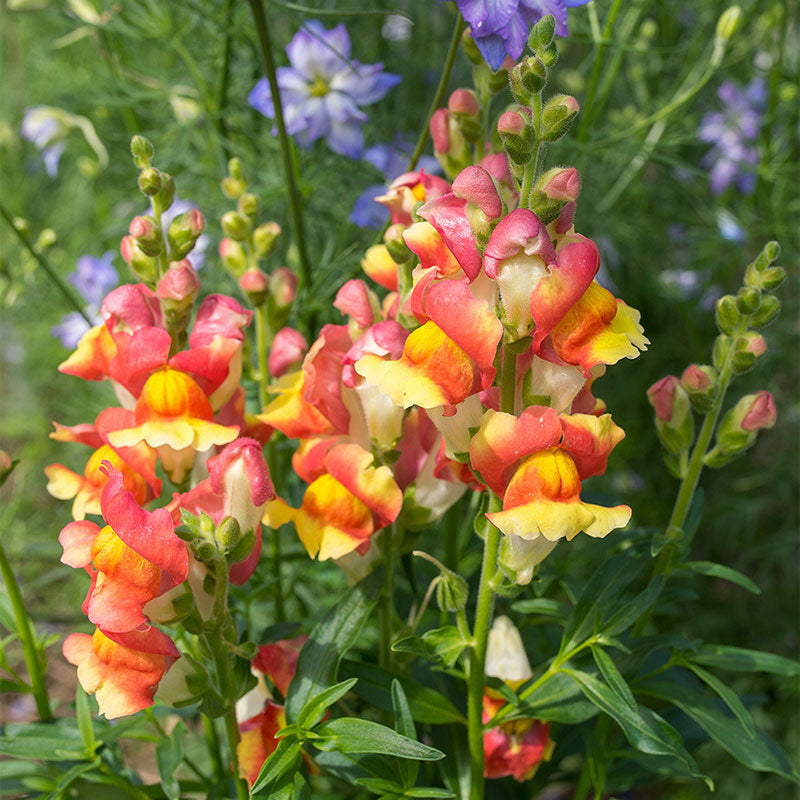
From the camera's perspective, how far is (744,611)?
1.73m

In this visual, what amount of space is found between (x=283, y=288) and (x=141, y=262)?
168 millimetres

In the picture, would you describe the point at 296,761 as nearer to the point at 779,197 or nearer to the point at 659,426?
the point at 659,426

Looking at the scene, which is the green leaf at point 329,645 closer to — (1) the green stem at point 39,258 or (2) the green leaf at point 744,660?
(2) the green leaf at point 744,660

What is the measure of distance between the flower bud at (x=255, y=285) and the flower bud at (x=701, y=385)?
40cm

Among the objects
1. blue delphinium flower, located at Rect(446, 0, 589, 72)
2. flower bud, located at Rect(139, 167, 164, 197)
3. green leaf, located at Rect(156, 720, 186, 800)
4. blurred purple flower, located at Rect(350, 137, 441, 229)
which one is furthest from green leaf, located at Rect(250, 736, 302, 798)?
blurred purple flower, located at Rect(350, 137, 441, 229)

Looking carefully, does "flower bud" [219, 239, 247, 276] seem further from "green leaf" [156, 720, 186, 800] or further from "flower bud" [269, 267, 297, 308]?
"green leaf" [156, 720, 186, 800]

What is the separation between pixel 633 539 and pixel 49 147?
1198mm

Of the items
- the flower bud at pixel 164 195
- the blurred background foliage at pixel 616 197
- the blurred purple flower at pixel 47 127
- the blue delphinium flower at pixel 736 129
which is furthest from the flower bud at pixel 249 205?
the blue delphinium flower at pixel 736 129

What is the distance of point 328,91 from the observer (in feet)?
4.13

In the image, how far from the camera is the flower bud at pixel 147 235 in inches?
29.3

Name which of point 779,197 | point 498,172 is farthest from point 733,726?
point 779,197

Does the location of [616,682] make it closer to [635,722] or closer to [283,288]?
[635,722]

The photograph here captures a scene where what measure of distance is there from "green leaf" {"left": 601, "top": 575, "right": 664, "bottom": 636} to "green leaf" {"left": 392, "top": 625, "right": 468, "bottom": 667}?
0.12 meters

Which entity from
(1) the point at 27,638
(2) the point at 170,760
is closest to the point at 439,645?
(2) the point at 170,760
